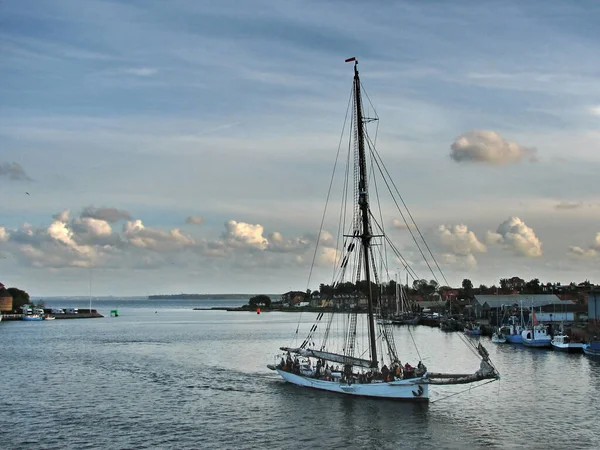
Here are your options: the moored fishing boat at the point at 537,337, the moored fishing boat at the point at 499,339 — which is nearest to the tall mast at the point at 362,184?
the moored fishing boat at the point at 537,337

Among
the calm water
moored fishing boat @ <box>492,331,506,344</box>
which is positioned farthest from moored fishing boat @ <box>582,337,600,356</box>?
moored fishing boat @ <box>492,331,506,344</box>

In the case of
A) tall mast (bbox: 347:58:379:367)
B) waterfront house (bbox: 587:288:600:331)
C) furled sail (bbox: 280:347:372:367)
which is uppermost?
tall mast (bbox: 347:58:379:367)

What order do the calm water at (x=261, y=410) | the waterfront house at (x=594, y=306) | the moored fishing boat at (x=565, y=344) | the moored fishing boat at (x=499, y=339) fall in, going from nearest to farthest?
the calm water at (x=261, y=410)
the moored fishing boat at (x=565, y=344)
the waterfront house at (x=594, y=306)
the moored fishing boat at (x=499, y=339)

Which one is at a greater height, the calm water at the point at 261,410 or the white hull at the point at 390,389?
the white hull at the point at 390,389

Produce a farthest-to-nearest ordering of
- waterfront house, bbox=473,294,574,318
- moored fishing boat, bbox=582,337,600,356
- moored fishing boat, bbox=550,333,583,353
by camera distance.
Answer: waterfront house, bbox=473,294,574,318
moored fishing boat, bbox=550,333,583,353
moored fishing boat, bbox=582,337,600,356

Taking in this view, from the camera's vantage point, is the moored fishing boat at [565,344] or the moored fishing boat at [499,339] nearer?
the moored fishing boat at [565,344]

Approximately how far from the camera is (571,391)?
209ft

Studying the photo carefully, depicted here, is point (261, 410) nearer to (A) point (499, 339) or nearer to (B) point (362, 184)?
(B) point (362, 184)

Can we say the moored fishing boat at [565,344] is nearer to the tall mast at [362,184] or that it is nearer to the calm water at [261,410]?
the calm water at [261,410]

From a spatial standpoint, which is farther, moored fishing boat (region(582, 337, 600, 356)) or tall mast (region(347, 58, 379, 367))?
moored fishing boat (region(582, 337, 600, 356))

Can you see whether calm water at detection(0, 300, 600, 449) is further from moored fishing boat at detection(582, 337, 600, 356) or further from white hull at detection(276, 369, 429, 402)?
moored fishing boat at detection(582, 337, 600, 356)

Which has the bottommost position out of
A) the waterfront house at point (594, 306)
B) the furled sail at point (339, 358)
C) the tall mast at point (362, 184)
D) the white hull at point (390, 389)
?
the white hull at point (390, 389)

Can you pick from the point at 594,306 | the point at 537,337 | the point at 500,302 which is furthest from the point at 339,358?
the point at 500,302

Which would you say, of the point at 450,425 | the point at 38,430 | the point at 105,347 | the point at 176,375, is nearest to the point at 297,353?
the point at 176,375
